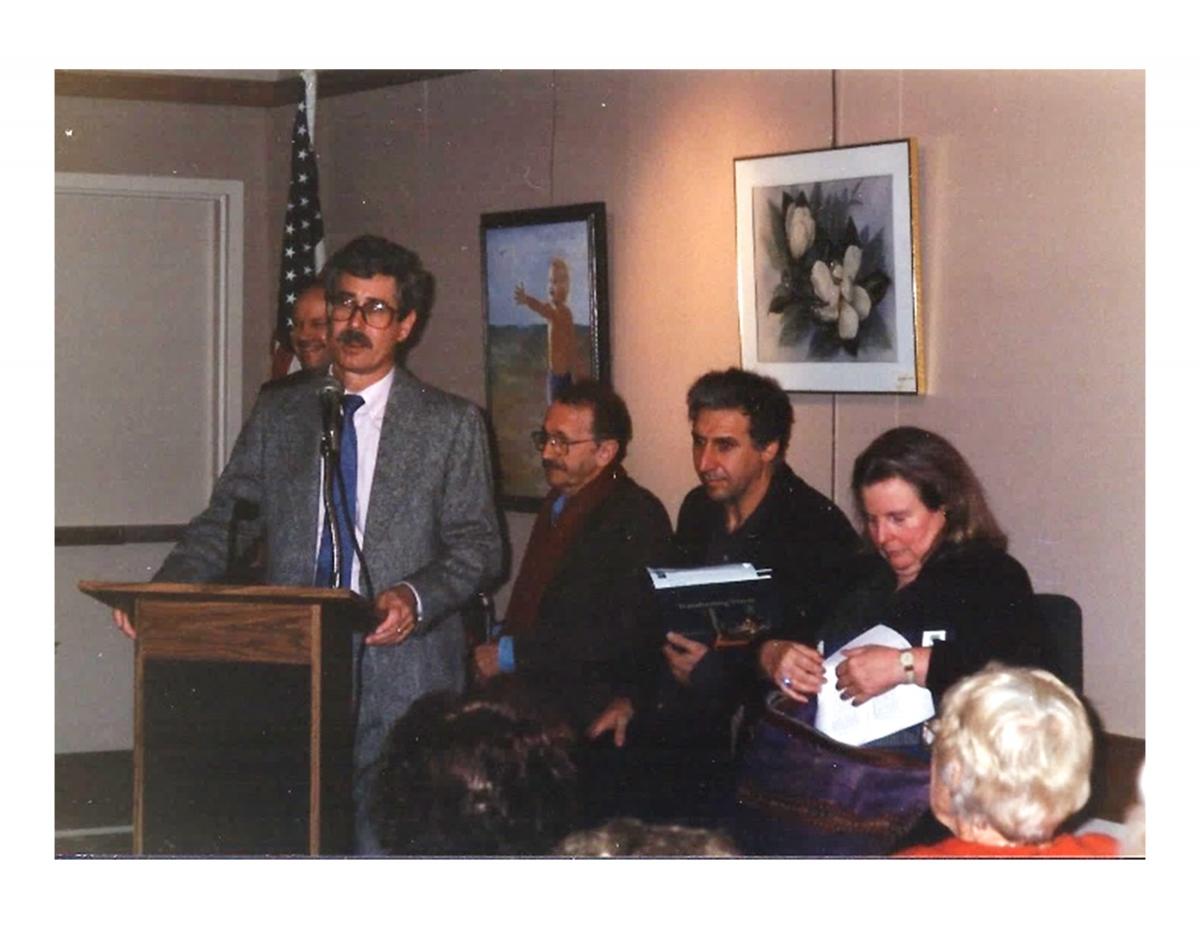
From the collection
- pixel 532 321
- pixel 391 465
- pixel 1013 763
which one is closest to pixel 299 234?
pixel 532 321

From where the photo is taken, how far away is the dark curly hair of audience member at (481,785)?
237cm

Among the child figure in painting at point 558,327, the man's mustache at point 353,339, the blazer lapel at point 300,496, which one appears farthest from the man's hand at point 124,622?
the child figure in painting at point 558,327

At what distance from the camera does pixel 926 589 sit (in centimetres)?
346

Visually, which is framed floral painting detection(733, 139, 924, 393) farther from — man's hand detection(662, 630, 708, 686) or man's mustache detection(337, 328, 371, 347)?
man's mustache detection(337, 328, 371, 347)

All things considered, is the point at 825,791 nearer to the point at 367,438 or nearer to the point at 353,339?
the point at 367,438

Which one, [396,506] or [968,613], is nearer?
[968,613]

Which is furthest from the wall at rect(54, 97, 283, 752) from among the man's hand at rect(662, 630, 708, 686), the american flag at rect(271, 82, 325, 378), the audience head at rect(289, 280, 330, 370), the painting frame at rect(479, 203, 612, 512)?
the man's hand at rect(662, 630, 708, 686)

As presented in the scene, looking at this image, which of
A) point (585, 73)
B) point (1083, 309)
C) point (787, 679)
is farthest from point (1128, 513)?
point (585, 73)

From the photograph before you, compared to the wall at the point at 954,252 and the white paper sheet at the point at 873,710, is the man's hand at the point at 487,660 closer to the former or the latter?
the wall at the point at 954,252

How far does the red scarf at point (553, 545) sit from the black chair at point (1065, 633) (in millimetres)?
1123

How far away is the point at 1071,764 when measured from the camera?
2549 millimetres

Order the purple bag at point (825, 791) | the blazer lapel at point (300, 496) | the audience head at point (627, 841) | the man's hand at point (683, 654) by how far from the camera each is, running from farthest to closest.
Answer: the blazer lapel at point (300, 496) → the man's hand at point (683, 654) → the purple bag at point (825, 791) → the audience head at point (627, 841)

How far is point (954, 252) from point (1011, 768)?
1707 millimetres
